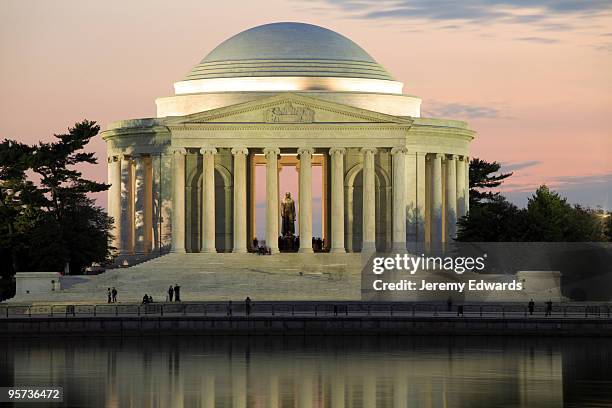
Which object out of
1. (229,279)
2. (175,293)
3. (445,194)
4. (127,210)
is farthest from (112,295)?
(445,194)

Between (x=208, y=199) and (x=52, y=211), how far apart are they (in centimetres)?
1323

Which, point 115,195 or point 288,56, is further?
point 115,195

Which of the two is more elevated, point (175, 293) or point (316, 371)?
point (175, 293)

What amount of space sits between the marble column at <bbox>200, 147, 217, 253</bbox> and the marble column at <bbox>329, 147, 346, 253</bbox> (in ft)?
32.6

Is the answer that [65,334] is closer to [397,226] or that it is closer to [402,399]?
[402,399]

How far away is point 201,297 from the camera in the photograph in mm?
139375

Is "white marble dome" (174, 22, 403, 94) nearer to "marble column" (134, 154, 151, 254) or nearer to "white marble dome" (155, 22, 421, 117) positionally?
"white marble dome" (155, 22, 421, 117)

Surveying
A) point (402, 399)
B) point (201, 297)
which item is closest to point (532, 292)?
point (201, 297)

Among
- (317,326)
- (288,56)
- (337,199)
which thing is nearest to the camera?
(317,326)

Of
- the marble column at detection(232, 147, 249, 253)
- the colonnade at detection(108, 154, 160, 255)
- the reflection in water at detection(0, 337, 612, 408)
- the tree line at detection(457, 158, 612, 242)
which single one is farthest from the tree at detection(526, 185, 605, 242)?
the reflection in water at detection(0, 337, 612, 408)

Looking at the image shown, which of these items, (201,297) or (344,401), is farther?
(201,297)

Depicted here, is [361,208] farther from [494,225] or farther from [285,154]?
[494,225]

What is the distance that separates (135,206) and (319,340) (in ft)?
208

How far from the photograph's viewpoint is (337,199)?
6181 inches
